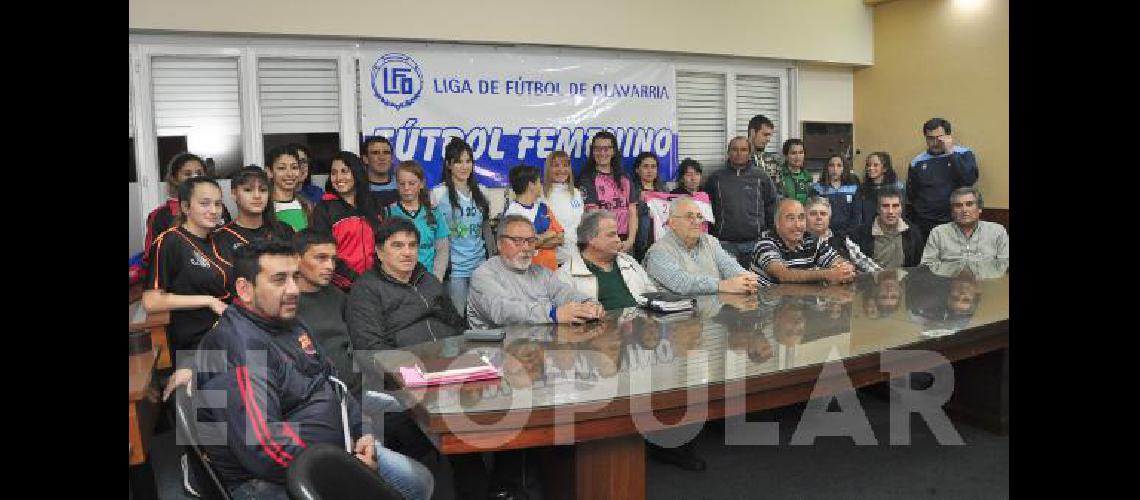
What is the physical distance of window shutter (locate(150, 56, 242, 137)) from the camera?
15.9 ft

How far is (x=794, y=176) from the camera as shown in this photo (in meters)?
6.12

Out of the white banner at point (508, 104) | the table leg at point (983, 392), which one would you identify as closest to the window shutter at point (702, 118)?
the white banner at point (508, 104)

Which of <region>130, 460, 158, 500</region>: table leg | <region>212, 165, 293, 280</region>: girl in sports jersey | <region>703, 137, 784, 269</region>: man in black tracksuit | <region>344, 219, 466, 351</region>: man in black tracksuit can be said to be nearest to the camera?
<region>130, 460, 158, 500</region>: table leg

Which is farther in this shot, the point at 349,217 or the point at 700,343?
the point at 349,217

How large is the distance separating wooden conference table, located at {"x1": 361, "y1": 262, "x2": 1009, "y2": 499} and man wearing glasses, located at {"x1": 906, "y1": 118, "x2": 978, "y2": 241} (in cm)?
248

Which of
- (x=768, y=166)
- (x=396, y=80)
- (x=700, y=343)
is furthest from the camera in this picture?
(x=768, y=166)

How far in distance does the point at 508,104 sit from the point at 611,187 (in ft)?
3.28

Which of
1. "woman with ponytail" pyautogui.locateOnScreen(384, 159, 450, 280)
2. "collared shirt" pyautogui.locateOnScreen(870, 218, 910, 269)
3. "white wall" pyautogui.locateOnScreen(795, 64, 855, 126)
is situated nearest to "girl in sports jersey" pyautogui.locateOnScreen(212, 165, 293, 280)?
"woman with ponytail" pyautogui.locateOnScreen(384, 159, 450, 280)

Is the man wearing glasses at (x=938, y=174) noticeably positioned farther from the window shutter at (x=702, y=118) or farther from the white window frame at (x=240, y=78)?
the white window frame at (x=240, y=78)

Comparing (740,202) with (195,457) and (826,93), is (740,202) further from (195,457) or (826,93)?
(195,457)

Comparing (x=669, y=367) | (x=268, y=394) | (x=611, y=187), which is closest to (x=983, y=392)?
(x=669, y=367)

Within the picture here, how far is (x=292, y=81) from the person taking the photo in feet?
17.0

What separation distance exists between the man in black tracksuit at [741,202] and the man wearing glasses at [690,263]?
1.46 meters

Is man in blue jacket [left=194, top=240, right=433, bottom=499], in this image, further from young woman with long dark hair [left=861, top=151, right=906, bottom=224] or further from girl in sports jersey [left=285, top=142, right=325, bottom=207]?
young woman with long dark hair [left=861, top=151, right=906, bottom=224]
